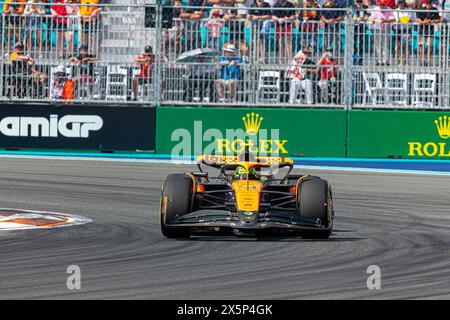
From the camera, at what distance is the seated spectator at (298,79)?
Result: 2112cm

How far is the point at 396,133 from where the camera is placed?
70.0ft

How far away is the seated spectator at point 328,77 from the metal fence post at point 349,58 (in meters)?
0.20

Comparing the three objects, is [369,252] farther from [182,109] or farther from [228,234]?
[182,109]

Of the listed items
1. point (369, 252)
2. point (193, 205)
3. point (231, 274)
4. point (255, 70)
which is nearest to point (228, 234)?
point (193, 205)

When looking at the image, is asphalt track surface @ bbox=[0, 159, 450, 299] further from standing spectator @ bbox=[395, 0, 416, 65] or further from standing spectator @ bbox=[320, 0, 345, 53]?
standing spectator @ bbox=[320, 0, 345, 53]

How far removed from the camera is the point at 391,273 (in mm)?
9148

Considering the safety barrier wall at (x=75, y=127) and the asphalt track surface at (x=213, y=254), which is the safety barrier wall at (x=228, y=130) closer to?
the safety barrier wall at (x=75, y=127)

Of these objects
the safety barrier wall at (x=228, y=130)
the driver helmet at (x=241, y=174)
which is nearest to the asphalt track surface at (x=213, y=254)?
the driver helmet at (x=241, y=174)

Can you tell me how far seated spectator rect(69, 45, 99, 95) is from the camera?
70.0ft

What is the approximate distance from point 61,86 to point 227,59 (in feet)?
10.1

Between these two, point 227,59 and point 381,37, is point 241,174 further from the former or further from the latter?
point 381,37

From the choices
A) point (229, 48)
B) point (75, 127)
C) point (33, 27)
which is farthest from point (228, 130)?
point (33, 27)

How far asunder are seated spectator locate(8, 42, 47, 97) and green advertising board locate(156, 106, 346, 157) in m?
2.45

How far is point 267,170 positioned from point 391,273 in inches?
135
